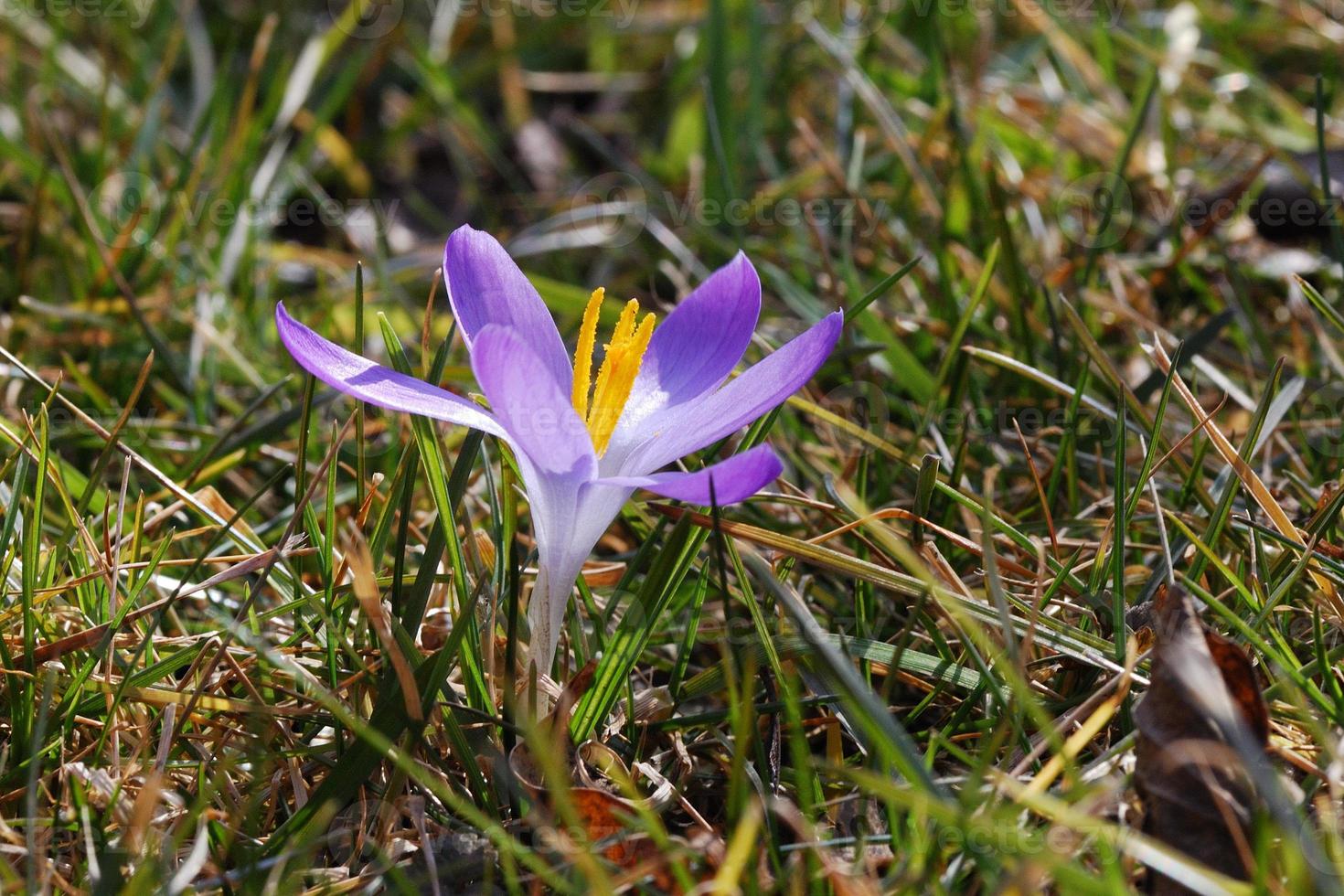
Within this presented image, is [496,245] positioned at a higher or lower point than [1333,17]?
higher

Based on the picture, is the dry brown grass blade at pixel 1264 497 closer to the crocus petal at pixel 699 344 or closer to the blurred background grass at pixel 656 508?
the blurred background grass at pixel 656 508

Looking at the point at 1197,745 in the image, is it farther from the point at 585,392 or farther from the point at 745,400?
the point at 585,392

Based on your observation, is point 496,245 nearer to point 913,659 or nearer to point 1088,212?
point 913,659

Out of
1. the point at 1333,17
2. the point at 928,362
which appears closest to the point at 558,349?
the point at 928,362

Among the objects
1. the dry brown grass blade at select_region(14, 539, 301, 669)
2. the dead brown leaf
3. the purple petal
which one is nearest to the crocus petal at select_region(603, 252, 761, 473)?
the purple petal

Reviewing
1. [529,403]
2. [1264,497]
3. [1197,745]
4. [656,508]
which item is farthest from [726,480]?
[1264,497]

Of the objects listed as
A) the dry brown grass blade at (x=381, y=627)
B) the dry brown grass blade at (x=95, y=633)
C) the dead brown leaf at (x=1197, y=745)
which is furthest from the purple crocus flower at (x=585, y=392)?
the dead brown leaf at (x=1197, y=745)
